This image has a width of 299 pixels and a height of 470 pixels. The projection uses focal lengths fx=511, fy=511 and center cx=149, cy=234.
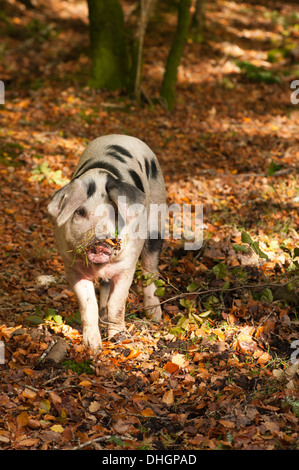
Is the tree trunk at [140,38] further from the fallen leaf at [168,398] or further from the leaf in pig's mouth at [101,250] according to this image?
the fallen leaf at [168,398]

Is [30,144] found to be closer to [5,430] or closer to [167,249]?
[167,249]

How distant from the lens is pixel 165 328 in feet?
16.4

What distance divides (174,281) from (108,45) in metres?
6.74

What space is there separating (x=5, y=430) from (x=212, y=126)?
8.01 meters

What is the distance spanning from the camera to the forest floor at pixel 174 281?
3689 mm

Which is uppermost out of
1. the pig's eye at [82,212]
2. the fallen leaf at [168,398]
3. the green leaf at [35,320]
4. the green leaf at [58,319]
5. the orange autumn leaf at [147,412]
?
the pig's eye at [82,212]

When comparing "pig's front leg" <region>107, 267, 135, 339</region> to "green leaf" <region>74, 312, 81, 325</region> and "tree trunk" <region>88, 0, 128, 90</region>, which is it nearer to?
"green leaf" <region>74, 312, 81, 325</region>

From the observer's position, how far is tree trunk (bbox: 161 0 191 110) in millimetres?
9922

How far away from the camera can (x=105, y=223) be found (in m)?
4.03

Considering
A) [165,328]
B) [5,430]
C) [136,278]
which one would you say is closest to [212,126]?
[136,278]

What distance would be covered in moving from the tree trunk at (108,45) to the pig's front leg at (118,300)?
7162mm

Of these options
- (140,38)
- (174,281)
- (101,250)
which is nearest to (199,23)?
(140,38)

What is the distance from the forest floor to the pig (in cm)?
31

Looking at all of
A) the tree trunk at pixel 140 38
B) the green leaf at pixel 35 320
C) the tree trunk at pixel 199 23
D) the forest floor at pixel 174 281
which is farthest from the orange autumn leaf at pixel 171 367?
the tree trunk at pixel 199 23
